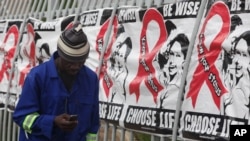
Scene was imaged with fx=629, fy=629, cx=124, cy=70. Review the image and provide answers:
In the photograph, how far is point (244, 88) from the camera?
469cm

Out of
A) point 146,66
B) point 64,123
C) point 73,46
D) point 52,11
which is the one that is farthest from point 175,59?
point 52,11

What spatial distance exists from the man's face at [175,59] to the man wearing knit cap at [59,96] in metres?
0.90

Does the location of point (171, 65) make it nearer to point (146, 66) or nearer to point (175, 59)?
point (175, 59)

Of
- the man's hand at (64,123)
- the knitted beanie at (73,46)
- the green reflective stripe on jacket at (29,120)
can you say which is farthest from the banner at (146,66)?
the green reflective stripe on jacket at (29,120)

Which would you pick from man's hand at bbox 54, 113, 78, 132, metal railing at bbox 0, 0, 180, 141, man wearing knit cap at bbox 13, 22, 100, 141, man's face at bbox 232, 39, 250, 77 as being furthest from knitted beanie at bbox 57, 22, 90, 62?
metal railing at bbox 0, 0, 180, 141

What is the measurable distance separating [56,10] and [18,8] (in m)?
1.30

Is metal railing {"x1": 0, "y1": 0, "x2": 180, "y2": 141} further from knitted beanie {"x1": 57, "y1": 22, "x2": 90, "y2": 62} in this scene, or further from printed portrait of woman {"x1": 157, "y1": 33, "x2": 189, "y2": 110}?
knitted beanie {"x1": 57, "y1": 22, "x2": 90, "y2": 62}

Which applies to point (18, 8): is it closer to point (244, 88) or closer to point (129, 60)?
point (129, 60)

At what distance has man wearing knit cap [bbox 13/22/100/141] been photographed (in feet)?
15.5

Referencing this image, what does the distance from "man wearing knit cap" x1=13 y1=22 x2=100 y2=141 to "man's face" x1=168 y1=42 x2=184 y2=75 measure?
900 mm

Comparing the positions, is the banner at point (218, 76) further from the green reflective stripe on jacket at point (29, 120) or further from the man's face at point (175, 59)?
the green reflective stripe on jacket at point (29, 120)

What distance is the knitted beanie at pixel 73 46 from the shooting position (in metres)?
4.71

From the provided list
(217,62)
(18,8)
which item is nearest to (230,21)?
(217,62)

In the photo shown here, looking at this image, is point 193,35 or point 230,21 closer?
point 230,21
